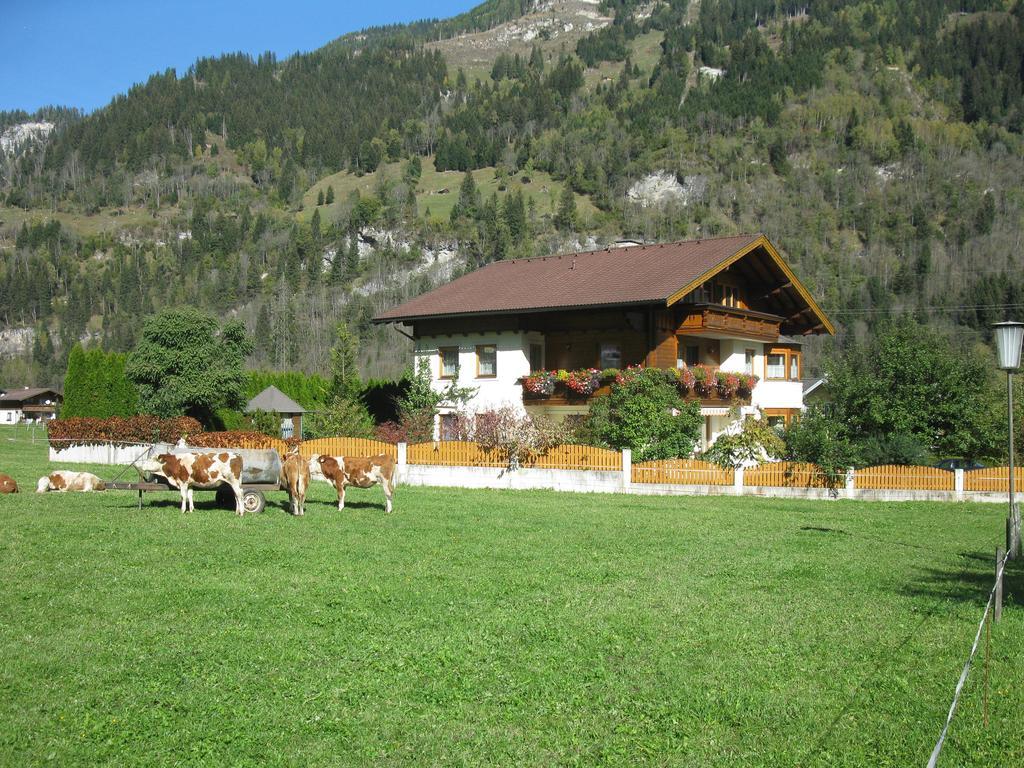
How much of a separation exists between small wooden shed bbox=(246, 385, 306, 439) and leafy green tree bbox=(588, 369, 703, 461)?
18921mm

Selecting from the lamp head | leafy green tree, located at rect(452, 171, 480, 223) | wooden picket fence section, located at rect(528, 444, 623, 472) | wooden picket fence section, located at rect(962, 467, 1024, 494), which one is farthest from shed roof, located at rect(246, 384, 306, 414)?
leafy green tree, located at rect(452, 171, 480, 223)

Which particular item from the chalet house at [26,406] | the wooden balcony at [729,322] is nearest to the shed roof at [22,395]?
the chalet house at [26,406]

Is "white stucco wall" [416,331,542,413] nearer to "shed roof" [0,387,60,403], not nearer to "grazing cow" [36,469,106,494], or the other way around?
"grazing cow" [36,469,106,494]

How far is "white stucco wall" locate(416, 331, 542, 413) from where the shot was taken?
36812 mm

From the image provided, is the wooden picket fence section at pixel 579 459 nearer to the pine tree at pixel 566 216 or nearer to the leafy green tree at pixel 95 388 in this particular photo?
the leafy green tree at pixel 95 388

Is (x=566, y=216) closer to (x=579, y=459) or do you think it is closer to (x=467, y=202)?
(x=467, y=202)

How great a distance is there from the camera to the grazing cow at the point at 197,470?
16734 mm

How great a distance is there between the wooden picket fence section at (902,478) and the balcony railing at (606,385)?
823cm

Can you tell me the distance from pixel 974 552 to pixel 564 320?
22.0 meters

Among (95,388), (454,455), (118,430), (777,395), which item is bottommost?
(454,455)

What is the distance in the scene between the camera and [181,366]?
40.5 meters

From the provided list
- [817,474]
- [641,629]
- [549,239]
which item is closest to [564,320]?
[817,474]

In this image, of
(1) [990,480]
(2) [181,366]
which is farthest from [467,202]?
(1) [990,480]

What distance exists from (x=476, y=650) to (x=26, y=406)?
130056mm
